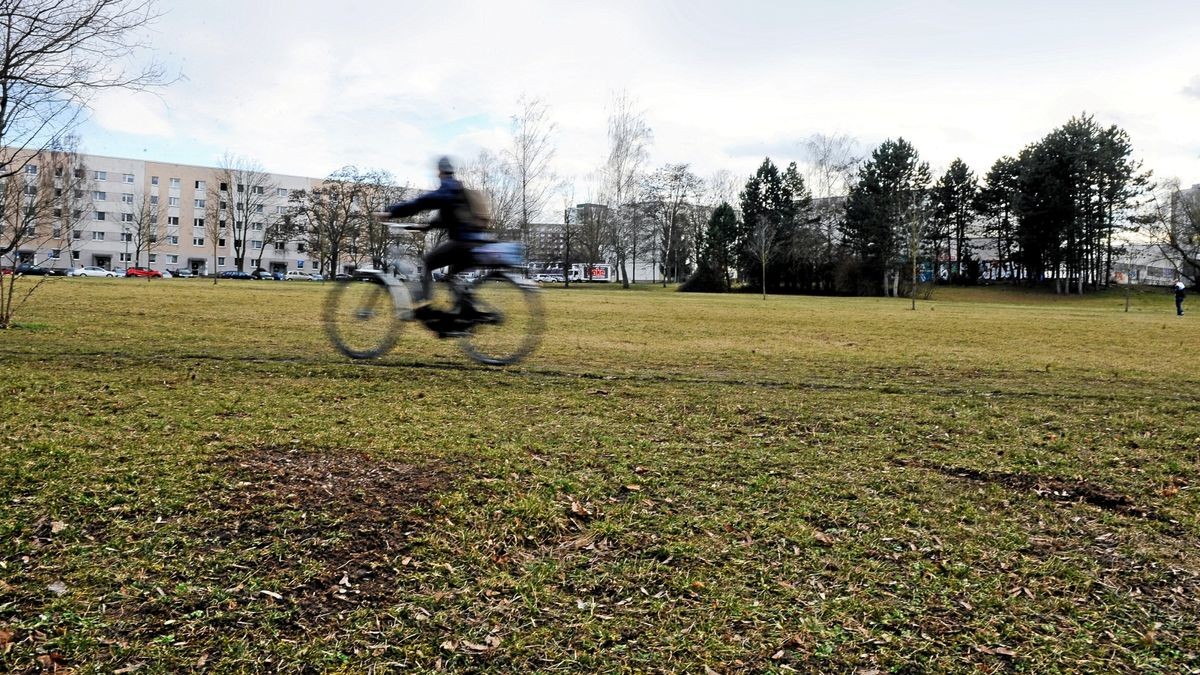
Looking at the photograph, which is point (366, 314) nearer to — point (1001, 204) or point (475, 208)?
point (475, 208)

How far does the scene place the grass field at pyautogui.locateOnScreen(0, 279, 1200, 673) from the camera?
3.20 meters

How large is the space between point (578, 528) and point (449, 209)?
13.6 ft

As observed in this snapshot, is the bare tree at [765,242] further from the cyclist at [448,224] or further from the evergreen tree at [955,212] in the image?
the cyclist at [448,224]

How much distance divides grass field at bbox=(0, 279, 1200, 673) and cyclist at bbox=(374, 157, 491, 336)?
1165 millimetres

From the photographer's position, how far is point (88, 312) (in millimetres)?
17047

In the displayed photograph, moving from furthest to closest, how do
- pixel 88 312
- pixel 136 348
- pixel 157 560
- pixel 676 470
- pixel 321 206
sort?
pixel 321 206
pixel 88 312
pixel 136 348
pixel 676 470
pixel 157 560

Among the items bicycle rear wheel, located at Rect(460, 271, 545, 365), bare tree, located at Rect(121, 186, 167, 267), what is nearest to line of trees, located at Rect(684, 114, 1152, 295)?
bicycle rear wheel, located at Rect(460, 271, 545, 365)

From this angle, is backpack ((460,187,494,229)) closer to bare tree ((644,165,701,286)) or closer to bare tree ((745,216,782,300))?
bare tree ((745,216,782,300))

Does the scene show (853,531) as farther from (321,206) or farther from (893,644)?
(321,206)

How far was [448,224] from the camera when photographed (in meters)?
7.62

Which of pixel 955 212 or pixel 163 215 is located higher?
pixel 163 215

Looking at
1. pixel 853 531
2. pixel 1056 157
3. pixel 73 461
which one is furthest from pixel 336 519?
pixel 1056 157

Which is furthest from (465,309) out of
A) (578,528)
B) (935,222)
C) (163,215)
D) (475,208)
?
(163,215)

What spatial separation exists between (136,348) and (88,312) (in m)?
8.37
